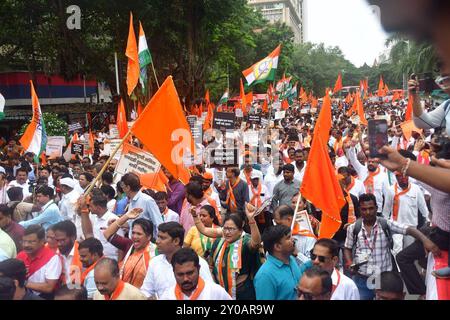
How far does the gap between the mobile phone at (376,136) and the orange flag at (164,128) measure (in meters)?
3.13

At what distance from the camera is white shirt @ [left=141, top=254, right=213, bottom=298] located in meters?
3.76

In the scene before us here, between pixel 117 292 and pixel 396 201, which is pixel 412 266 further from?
pixel 117 292

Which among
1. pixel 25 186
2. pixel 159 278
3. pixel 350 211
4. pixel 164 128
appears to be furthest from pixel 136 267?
pixel 25 186

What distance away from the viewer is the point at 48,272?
4062mm

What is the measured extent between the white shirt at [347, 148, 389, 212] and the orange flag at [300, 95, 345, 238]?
7.95 feet

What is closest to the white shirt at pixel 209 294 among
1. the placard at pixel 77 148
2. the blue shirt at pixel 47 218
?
the blue shirt at pixel 47 218

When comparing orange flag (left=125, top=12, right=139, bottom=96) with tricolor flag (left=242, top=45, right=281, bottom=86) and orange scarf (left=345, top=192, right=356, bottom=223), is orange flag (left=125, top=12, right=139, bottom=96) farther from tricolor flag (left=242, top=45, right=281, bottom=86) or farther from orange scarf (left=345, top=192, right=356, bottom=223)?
tricolor flag (left=242, top=45, right=281, bottom=86)

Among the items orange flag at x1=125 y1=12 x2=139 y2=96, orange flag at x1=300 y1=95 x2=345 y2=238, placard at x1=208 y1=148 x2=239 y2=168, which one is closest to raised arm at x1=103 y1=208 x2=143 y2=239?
orange flag at x1=300 y1=95 x2=345 y2=238

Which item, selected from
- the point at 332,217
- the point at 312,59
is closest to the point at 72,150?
the point at 332,217

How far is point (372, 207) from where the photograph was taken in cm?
451

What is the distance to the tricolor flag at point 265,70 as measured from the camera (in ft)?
49.1

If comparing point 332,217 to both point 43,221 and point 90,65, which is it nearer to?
point 43,221

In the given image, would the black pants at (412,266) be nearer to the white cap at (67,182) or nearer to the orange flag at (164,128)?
the orange flag at (164,128)

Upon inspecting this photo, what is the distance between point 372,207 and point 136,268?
2148 mm
